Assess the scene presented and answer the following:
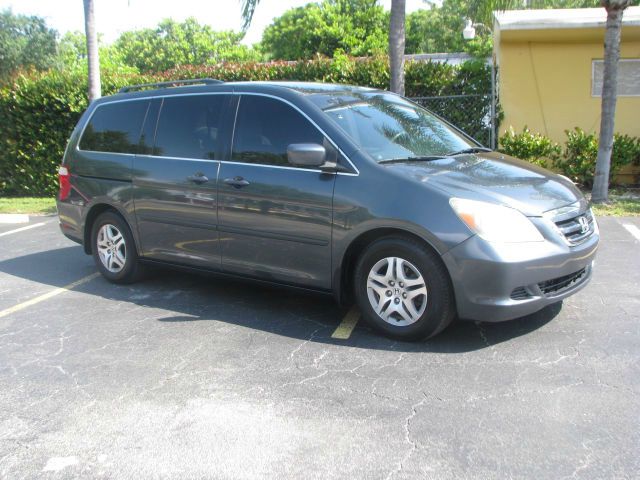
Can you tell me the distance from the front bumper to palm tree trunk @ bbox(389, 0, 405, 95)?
6083 mm

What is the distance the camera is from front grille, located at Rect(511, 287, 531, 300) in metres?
4.16

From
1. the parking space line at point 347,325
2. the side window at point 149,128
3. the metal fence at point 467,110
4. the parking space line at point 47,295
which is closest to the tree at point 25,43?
the metal fence at point 467,110

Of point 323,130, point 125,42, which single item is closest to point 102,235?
point 323,130

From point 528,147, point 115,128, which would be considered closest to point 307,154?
point 115,128

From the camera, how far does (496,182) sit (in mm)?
4500

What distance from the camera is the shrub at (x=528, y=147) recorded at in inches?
436

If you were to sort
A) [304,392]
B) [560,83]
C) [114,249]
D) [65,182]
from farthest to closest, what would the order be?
[560,83], [65,182], [114,249], [304,392]

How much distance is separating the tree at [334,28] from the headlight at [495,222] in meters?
32.3

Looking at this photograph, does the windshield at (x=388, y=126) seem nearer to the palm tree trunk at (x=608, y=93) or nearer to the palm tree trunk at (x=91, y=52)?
the palm tree trunk at (x=608, y=93)

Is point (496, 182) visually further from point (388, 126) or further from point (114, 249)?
point (114, 249)

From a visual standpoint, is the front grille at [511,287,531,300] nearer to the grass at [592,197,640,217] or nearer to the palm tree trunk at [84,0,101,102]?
the grass at [592,197,640,217]

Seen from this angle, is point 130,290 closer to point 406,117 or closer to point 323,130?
point 323,130

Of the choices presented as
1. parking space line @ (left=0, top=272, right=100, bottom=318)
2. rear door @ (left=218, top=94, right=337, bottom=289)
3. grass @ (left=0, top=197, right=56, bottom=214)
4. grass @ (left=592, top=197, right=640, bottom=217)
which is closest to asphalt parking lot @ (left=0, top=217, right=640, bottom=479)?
parking space line @ (left=0, top=272, right=100, bottom=318)

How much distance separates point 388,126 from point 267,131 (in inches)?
38.8
